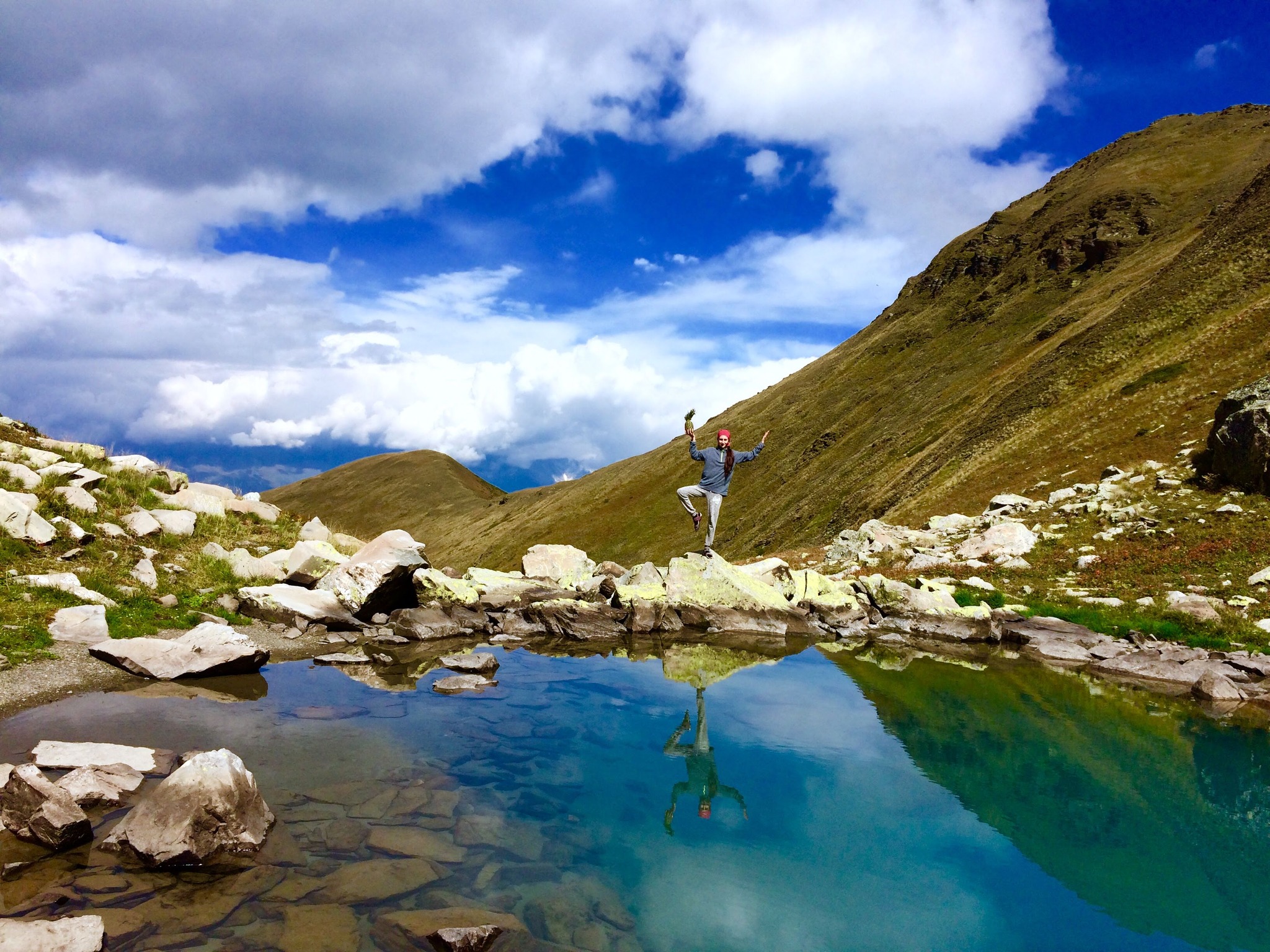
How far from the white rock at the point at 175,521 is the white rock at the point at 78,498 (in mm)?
2005

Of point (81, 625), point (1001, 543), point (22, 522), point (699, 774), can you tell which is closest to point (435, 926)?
point (699, 774)

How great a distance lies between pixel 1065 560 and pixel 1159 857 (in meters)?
22.0

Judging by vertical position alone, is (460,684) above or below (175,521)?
below

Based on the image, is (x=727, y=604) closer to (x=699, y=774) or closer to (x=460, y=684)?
(x=460, y=684)

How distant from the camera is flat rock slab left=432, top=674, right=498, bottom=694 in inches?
728

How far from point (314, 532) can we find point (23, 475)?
11.1 meters

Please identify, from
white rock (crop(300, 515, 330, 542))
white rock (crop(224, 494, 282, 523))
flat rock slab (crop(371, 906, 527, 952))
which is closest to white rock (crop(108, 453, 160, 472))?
white rock (crop(224, 494, 282, 523))

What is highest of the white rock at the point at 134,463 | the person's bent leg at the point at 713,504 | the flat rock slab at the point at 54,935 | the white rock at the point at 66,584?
the white rock at the point at 134,463

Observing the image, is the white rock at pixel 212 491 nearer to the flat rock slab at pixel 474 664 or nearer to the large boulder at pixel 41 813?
the flat rock slab at pixel 474 664

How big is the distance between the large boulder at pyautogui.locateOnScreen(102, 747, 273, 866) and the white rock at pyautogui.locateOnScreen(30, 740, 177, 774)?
7.80 ft

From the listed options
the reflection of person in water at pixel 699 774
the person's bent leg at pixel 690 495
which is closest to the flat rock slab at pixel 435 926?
the reflection of person in water at pixel 699 774

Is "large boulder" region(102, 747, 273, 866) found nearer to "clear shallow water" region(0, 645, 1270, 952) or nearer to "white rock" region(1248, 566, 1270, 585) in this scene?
"clear shallow water" region(0, 645, 1270, 952)

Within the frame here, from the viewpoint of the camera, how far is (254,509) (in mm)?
32344

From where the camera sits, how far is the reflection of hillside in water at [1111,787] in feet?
34.4
